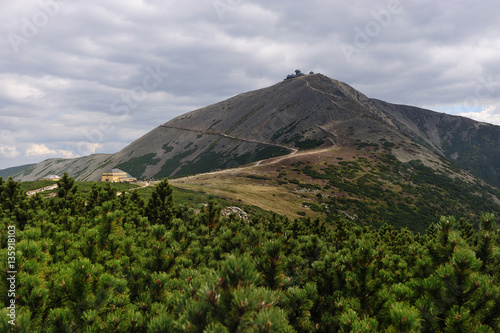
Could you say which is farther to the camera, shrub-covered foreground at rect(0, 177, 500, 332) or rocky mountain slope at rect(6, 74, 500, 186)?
rocky mountain slope at rect(6, 74, 500, 186)

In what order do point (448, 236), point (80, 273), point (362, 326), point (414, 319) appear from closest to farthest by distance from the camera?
point (414, 319), point (362, 326), point (80, 273), point (448, 236)

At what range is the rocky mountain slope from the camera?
122 m

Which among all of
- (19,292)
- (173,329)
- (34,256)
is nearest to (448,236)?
(173,329)

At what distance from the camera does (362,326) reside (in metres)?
3.80

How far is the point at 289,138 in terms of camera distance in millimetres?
144375

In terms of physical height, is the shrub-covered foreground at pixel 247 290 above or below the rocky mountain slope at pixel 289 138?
below

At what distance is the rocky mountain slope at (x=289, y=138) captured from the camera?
121562 mm

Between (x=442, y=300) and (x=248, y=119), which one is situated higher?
(x=248, y=119)

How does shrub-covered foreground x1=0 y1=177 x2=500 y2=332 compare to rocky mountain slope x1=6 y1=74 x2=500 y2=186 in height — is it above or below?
below

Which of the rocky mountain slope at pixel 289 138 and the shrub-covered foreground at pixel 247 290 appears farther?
the rocky mountain slope at pixel 289 138

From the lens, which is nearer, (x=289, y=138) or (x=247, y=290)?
(x=247, y=290)

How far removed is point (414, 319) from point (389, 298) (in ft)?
→ 6.51

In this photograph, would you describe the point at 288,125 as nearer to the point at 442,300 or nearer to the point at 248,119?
the point at 248,119

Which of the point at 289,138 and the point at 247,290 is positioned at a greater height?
the point at 289,138
